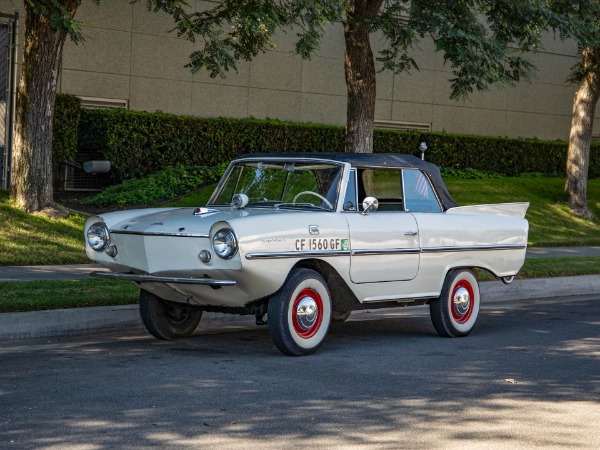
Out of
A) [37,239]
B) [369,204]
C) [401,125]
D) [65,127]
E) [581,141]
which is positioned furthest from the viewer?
[401,125]

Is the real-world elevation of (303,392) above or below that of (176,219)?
below

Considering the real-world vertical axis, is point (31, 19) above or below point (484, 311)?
above

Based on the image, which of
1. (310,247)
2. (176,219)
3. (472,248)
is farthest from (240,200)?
(472,248)

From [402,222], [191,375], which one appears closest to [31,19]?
[402,222]

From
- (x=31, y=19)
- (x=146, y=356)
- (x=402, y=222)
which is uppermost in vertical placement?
(x=31, y=19)

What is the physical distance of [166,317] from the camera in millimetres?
9852

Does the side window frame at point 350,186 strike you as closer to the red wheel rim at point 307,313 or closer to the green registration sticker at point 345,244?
the green registration sticker at point 345,244

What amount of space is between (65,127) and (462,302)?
38.1ft

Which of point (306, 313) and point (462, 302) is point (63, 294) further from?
point (462, 302)

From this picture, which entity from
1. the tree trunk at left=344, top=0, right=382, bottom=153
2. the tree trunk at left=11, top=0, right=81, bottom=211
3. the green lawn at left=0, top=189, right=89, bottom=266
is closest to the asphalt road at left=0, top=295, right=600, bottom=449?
the green lawn at left=0, top=189, right=89, bottom=266

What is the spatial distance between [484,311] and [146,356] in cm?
556

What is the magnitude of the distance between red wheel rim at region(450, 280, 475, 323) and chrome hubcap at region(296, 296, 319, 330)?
1.99 m

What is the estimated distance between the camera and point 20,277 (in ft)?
41.4

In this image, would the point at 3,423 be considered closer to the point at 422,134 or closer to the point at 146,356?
the point at 146,356
